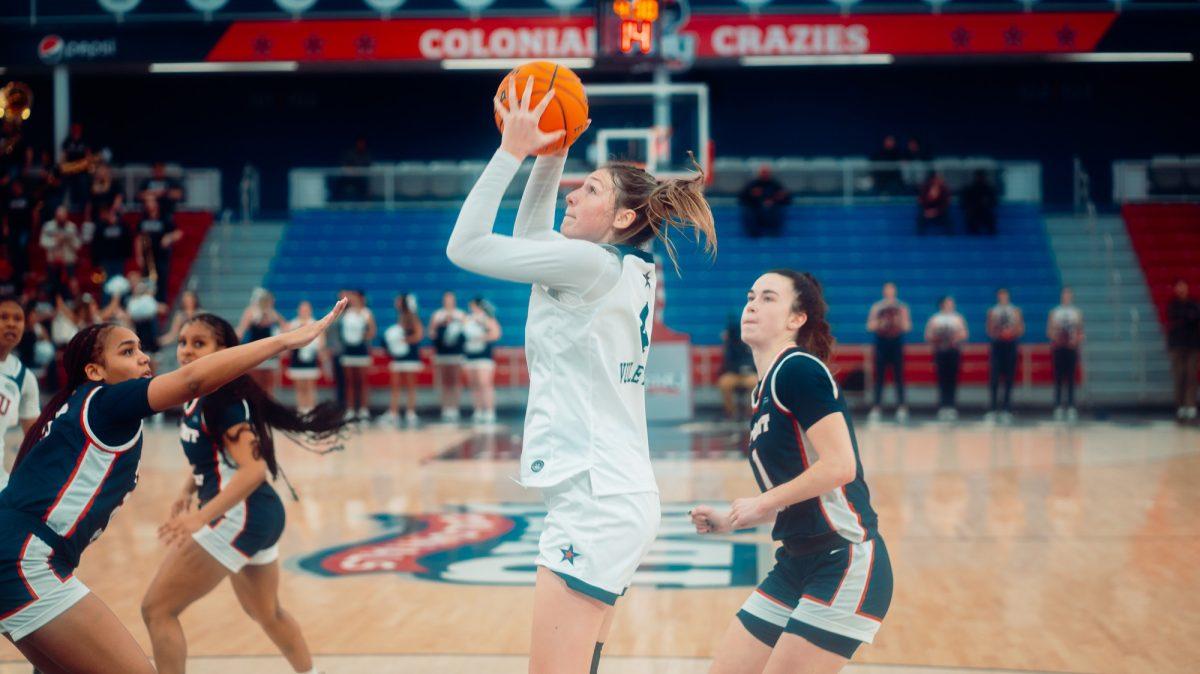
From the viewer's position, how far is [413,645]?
5707mm

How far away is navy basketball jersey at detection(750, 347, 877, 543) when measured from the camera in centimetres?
350

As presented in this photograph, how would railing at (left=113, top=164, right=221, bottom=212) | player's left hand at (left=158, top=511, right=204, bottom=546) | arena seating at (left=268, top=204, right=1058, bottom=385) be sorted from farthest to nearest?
railing at (left=113, top=164, right=221, bottom=212)
arena seating at (left=268, top=204, right=1058, bottom=385)
player's left hand at (left=158, top=511, right=204, bottom=546)

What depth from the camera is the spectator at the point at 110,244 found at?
18406 millimetres

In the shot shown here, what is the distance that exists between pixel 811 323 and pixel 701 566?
154 inches

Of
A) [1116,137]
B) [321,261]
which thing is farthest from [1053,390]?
[321,261]

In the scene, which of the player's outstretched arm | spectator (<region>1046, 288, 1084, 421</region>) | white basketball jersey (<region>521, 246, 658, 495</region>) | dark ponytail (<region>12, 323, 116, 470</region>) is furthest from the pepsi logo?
white basketball jersey (<region>521, 246, 658, 495</region>)

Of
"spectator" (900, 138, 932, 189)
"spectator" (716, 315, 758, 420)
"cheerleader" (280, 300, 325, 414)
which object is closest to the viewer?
"spectator" (716, 315, 758, 420)

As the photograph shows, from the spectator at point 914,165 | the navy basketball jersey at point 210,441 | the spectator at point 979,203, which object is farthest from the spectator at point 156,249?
the navy basketball jersey at point 210,441

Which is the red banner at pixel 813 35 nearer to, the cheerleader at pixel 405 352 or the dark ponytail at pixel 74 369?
the cheerleader at pixel 405 352

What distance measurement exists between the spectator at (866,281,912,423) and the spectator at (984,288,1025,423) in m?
1.11

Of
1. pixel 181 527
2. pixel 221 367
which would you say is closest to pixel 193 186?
pixel 181 527

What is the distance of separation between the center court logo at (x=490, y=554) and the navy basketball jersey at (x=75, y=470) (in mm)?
3583

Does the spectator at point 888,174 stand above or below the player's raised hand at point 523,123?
above

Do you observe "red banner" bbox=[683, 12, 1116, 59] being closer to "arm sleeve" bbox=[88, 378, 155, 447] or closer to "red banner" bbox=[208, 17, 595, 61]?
"red banner" bbox=[208, 17, 595, 61]
